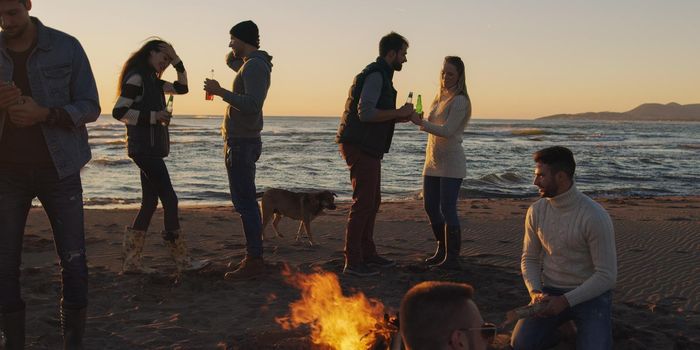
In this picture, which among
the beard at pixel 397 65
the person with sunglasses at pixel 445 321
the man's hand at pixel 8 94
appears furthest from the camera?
the beard at pixel 397 65

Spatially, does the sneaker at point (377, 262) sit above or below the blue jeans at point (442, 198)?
below

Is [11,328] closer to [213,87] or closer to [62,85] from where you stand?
[62,85]

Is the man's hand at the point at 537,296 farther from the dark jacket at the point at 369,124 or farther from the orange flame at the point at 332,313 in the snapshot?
the dark jacket at the point at 369,124

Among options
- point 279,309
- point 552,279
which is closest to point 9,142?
point 279,309

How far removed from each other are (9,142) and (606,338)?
4123 millimetres

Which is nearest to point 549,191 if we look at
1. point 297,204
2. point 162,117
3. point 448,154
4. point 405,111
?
point 405,111

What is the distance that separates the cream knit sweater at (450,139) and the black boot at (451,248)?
0.62 meters

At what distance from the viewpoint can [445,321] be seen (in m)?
2.40

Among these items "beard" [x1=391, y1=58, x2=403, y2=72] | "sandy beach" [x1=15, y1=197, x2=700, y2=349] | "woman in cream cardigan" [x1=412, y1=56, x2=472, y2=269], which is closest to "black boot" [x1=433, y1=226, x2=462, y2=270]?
"woman in cream cardigan" [x1=412, y1=56, x2=472, y2=269]

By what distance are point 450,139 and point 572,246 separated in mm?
2669

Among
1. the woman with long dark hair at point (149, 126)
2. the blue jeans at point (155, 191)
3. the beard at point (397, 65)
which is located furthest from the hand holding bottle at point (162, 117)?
the beard at point (397, 65)

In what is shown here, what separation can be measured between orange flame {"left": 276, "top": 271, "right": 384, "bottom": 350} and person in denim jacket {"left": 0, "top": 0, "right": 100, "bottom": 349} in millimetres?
1749

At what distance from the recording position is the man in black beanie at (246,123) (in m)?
6.24

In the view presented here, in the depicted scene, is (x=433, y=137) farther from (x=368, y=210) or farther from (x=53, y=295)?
(x=53, y=295)
